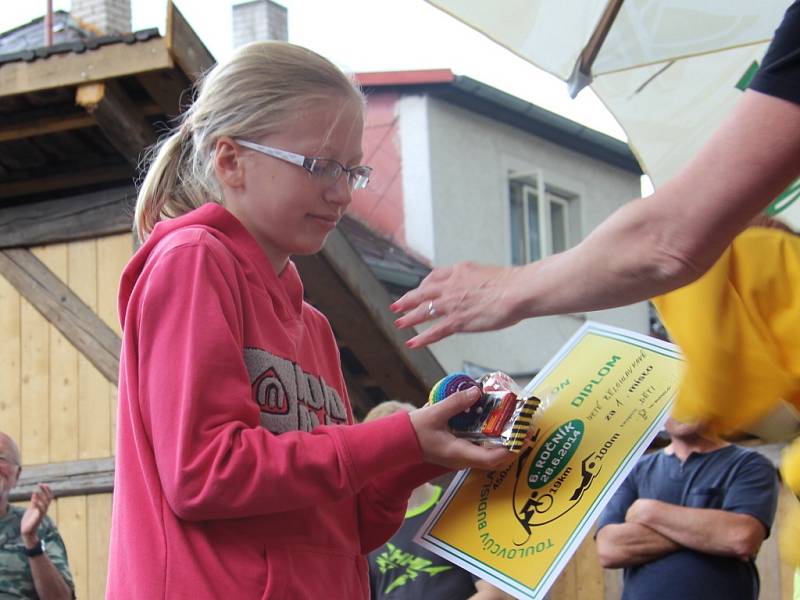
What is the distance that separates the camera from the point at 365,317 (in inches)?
303

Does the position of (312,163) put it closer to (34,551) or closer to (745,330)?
(745,330)

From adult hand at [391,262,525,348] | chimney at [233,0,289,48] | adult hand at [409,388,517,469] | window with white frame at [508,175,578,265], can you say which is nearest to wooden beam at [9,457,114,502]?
adult hand at [409,388,517,469]

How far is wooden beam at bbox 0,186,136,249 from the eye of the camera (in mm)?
7164

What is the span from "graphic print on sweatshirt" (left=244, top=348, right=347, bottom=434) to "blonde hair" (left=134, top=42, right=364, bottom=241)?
1.11ft

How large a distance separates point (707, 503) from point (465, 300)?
8.61ft

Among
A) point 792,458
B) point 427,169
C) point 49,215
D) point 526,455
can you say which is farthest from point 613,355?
point 427,169

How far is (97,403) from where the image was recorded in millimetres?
7164

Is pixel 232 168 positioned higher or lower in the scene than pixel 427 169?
lower

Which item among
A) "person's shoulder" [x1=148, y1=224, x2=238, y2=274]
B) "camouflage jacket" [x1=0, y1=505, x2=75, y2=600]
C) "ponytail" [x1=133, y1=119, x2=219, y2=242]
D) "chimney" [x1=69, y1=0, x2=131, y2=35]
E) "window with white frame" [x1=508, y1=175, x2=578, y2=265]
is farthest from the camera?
"chimney" [x1=69, y1=0, x2=131, y2=35]

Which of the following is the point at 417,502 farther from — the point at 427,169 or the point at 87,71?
the point at 427,169

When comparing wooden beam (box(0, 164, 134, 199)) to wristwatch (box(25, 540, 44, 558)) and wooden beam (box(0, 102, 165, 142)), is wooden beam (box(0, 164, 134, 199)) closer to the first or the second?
wooden beam (box(0, 102, 165, 142))

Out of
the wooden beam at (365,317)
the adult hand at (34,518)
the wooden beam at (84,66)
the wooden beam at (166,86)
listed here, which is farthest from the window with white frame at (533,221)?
the adult hand at (34,518)

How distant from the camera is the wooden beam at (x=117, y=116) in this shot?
6.16 m

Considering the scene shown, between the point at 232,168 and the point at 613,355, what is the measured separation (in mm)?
782
